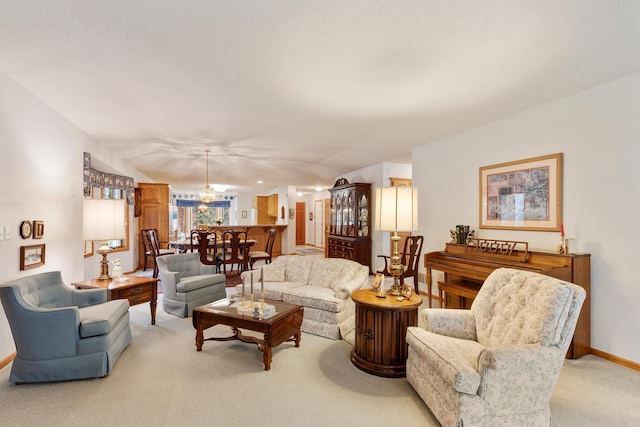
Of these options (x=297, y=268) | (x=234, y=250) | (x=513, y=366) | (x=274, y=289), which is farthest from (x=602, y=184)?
(x=234, y=250)

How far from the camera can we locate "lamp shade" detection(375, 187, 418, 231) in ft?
9.11

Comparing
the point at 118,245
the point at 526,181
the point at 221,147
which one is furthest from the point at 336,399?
the point at 118,245

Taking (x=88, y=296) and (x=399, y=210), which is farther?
(x=88, y=296)

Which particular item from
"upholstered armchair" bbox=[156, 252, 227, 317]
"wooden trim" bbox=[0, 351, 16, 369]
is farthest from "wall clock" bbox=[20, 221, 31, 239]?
"upholstered armchair" bbox=[156, 252, 227, 317]

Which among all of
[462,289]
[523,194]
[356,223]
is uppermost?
[523,194]

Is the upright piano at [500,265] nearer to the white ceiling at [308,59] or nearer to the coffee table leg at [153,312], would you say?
the white ceiling at [308,59]

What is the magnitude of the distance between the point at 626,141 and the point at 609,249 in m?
0.96

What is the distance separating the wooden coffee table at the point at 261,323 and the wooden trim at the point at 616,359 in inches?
110

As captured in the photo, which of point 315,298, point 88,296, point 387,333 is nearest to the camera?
point 387,333

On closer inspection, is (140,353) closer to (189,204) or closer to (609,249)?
(609,249)

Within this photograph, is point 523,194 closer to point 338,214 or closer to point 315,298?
point 315,298

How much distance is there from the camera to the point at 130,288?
3.45 m

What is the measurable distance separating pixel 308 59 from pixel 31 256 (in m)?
3.13

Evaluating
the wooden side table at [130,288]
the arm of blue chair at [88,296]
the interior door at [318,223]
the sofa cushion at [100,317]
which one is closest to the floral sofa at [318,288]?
the wooden side table at [130,288]
